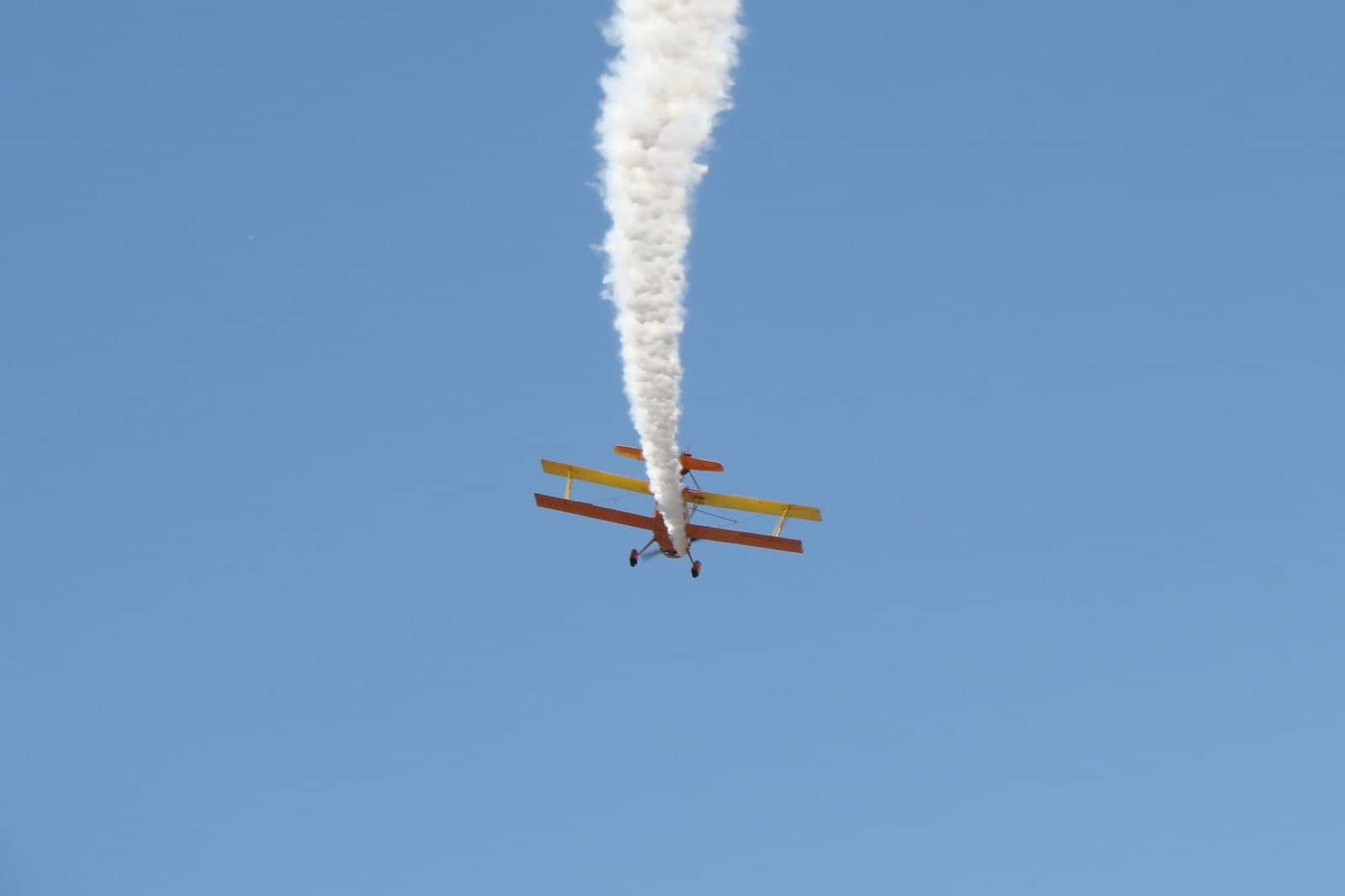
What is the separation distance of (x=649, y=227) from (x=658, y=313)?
2.23 m

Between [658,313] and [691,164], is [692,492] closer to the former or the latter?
[658,313]

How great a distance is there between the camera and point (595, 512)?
159ft

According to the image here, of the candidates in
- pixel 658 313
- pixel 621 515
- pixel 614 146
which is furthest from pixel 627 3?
pixel 621 515

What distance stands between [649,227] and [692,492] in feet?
44.2

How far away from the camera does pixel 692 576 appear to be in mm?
47438

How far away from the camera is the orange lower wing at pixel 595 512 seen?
47.8 m

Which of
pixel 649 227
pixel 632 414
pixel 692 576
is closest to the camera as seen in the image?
pixel 649 227

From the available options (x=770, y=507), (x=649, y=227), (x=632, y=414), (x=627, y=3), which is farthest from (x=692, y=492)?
(x=627, y=3)

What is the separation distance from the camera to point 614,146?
3594cm

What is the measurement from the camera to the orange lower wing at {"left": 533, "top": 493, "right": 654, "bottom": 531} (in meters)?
47.8

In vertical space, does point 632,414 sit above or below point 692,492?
below

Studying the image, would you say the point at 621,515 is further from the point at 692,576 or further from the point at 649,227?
the point at 649,227

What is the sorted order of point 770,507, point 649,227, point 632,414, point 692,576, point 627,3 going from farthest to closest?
point 770,507, point 692,576, point 632,414, point 649,227, point 627,3

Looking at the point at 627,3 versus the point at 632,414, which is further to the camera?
the point at 632,414
